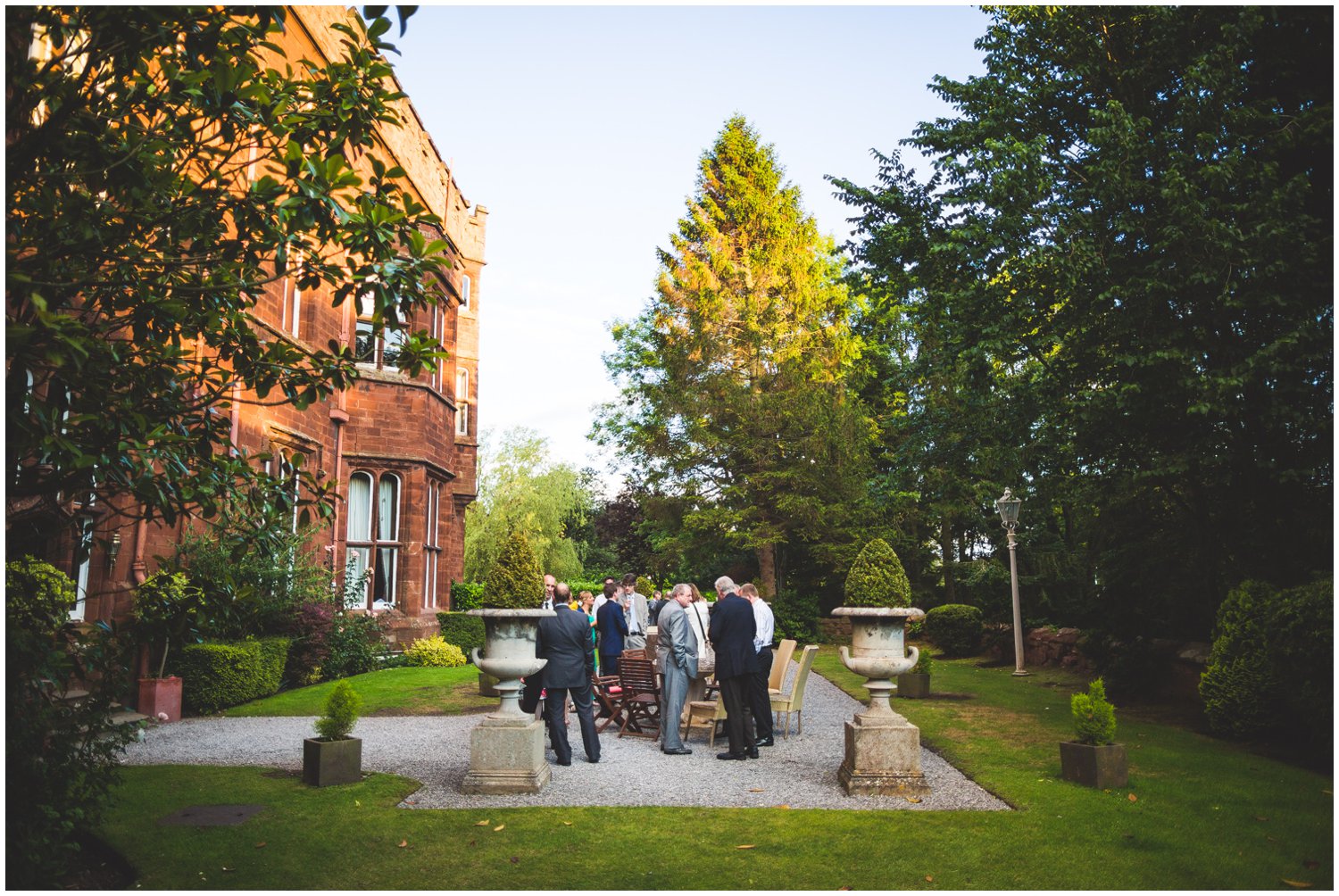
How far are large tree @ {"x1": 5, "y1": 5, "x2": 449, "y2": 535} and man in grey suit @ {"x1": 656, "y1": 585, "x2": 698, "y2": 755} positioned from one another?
17.4ft

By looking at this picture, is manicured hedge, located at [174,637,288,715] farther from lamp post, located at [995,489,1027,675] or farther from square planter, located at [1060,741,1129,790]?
lamp post, located at [995,489,1027,675]

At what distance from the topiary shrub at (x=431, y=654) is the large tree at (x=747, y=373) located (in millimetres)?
13047

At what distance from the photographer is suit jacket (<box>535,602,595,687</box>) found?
941cm

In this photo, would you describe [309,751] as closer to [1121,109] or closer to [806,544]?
[1121,109]

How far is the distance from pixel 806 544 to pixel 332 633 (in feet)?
63.1

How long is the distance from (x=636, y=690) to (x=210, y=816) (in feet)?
16.8

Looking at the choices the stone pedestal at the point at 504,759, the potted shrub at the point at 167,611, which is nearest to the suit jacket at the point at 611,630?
the stone pedestal at the point at 504,759

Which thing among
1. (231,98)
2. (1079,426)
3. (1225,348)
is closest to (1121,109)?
(1225,348)

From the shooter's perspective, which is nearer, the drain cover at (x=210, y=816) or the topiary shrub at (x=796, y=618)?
the drain cover at (x=210, y=816)

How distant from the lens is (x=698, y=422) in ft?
103

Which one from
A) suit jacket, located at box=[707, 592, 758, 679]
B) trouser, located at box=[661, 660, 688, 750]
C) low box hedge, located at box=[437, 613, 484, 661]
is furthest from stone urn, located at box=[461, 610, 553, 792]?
low box hedge, located at box=[437, 613, 484, 661]

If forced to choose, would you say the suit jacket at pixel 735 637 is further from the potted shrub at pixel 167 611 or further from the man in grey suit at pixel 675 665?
the potted shrub at pixel 167 611

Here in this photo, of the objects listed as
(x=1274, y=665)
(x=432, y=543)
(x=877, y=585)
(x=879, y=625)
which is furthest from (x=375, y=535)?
(x=1274, y=665)

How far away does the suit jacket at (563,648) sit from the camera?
9414 millimetres
